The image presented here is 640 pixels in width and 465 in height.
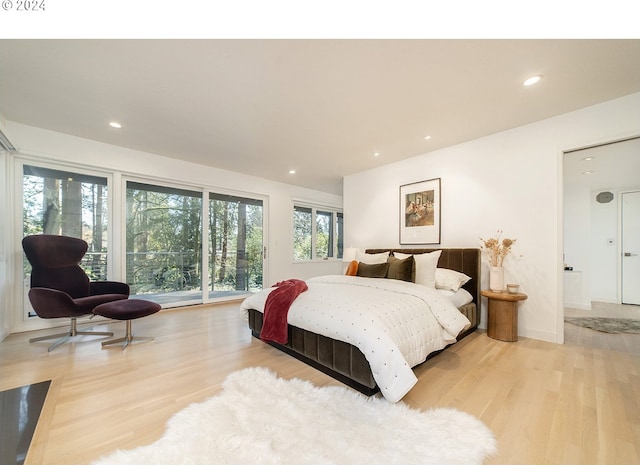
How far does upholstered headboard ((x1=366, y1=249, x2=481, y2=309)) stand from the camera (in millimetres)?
3236

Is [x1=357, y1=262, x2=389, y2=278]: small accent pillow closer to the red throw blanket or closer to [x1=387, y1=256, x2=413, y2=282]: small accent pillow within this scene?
[x1=387, y1=256, x2=413, y2=282]: small accent pillow

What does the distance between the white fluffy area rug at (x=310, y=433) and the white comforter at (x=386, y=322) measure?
21cm

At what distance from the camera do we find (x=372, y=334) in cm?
175

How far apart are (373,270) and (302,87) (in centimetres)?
226

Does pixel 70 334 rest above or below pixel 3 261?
below

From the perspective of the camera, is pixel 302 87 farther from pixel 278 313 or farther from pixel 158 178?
pixel 158 178

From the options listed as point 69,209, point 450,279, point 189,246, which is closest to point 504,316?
point 450,279

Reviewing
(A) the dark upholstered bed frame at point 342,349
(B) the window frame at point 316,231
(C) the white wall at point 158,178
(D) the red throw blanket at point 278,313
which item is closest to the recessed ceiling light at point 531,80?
(A) the dark upholstered bed frame at point 342,349

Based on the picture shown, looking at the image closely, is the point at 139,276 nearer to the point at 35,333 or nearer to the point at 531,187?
the point at 35,333

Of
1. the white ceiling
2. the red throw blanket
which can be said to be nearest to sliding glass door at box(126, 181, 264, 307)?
the white ceiling

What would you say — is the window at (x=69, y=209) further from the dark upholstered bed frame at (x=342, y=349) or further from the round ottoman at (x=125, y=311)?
the dark upholstered bed frame at (x=342, y=349)

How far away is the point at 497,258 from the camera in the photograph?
3113 mm
